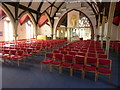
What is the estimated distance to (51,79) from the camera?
406 cm

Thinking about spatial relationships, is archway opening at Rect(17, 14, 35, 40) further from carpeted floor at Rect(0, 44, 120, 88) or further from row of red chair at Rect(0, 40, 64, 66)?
carpeted floor at Rect(0, 44, 120, 88)

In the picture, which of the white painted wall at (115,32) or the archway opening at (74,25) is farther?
the archway opening at (74,25)

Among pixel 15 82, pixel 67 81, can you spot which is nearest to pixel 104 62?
pixel 67 81

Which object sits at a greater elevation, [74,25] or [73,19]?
[73,19]

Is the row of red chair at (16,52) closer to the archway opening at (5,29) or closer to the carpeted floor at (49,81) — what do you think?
the carpeted floor at (49,81)

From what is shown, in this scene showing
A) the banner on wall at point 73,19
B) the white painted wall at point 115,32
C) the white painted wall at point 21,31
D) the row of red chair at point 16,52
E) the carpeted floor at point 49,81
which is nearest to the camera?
the carpeted floor at point 49,81

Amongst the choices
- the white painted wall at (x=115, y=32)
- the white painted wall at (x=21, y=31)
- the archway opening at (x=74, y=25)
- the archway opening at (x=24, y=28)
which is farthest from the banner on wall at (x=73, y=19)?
the white painted wall at (x=21, y=31)

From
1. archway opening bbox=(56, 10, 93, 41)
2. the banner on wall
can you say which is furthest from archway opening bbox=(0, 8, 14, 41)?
the banner on wall

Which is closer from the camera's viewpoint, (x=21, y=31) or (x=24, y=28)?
(x=21, y=31)

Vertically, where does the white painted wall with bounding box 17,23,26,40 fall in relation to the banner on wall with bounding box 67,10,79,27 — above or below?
below

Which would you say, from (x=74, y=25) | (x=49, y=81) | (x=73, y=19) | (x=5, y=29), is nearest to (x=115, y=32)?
(x=74, y=25)

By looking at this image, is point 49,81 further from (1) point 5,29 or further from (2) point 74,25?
(2) point 74,25

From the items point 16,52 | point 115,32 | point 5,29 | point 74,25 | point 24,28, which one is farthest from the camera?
point 74,25

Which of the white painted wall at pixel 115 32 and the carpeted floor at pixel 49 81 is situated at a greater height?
the white painted wall at pixel 115 32
